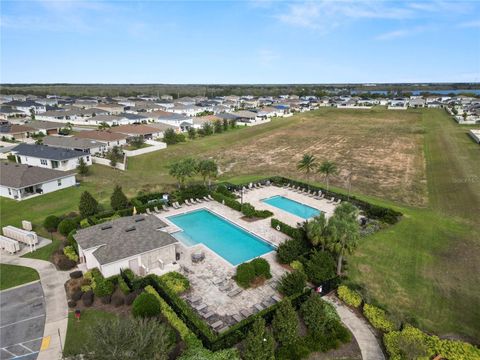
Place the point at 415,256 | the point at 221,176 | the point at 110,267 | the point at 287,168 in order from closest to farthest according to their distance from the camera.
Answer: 1. the point at 110,267
2. the point at 415,256
3. the point at 221,176
4. the point at 287,168

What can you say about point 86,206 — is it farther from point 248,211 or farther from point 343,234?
point 343,234

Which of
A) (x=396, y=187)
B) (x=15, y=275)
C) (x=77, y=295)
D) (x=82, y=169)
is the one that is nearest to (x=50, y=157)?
(x=82, y=169)

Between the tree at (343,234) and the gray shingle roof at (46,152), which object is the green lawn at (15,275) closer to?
the tree at (343,234)

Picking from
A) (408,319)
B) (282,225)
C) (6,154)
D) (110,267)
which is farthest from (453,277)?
(6,154)

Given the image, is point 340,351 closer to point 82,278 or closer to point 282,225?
point 282,225

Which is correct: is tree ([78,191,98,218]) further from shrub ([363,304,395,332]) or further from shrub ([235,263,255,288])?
shrub ([363,304,395,332])

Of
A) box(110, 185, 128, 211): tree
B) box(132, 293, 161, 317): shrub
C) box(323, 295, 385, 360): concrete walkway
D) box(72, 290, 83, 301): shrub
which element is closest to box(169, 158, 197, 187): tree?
box(110, 185, 128, 211): tree

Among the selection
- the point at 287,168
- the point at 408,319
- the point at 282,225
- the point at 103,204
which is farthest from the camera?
the point at 287,168
